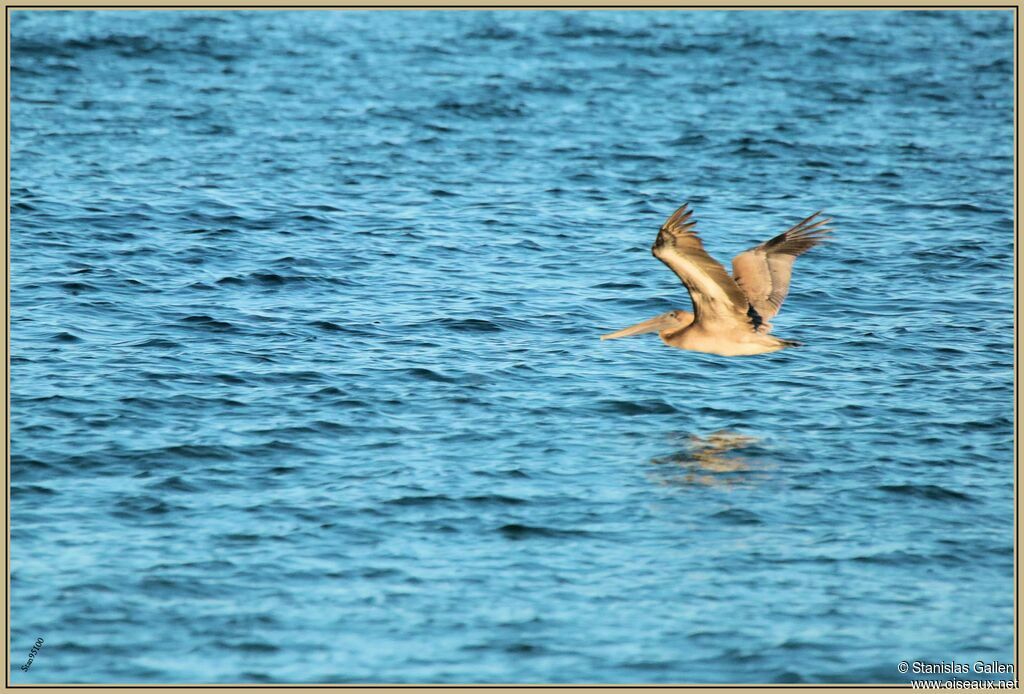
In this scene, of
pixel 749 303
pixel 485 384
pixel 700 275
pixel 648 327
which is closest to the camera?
pixel 700 275

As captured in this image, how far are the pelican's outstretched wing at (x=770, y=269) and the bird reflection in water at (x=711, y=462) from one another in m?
1.12

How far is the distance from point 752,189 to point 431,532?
447 inches

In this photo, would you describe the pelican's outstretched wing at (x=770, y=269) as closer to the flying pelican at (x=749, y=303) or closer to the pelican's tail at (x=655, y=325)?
the flying pelican at (x=749, y=303)

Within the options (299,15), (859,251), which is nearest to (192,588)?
(859,251)

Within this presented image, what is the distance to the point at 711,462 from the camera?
1048cm

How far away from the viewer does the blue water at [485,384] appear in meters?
8.21

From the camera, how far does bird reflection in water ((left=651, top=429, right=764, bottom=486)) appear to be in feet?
33.4

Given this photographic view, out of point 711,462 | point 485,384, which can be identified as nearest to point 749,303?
point 711,462

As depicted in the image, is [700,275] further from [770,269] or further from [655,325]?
[655,325]

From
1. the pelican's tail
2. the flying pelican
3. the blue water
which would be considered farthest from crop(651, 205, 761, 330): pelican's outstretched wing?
the blue water

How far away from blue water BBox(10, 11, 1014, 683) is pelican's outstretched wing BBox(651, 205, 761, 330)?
0.87m

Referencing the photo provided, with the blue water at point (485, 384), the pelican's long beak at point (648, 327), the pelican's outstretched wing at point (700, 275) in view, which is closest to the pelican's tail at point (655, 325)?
the pelican's long beak at point (648, 327)

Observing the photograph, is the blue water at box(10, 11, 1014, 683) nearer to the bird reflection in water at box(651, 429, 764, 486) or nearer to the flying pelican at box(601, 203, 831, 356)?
the bird reflection in water at box(651, 429, 764, 486)

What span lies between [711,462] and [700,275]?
1401mm
